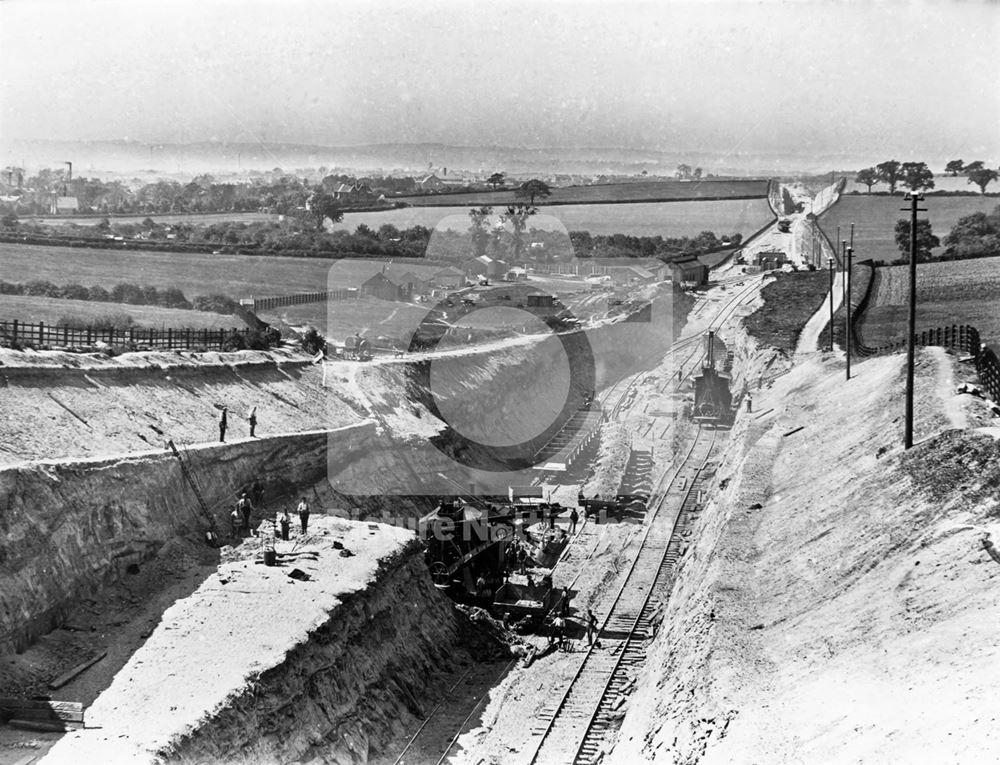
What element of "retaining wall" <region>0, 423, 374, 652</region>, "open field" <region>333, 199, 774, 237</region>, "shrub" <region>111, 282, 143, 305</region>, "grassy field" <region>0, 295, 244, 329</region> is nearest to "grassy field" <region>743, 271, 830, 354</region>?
"grassy field" <region>0, 295, 244, 329</region>

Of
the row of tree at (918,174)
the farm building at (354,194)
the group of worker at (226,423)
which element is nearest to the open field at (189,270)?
the group of worker at (226,423)

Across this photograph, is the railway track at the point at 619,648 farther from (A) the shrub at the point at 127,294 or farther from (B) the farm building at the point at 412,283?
(B) the farm building at the point at 412,283

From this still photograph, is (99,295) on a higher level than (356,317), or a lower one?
higher

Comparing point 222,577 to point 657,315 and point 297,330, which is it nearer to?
point 297,330

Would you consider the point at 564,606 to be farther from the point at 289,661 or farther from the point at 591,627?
the point at 289,661

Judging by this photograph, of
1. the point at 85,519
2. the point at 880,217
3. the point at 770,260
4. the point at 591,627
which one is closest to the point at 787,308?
the point at 770,260

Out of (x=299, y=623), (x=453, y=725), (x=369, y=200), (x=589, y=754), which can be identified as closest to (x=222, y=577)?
(x=299, y=623)

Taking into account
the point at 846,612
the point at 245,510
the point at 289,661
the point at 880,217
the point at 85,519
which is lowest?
the point at 289,661
